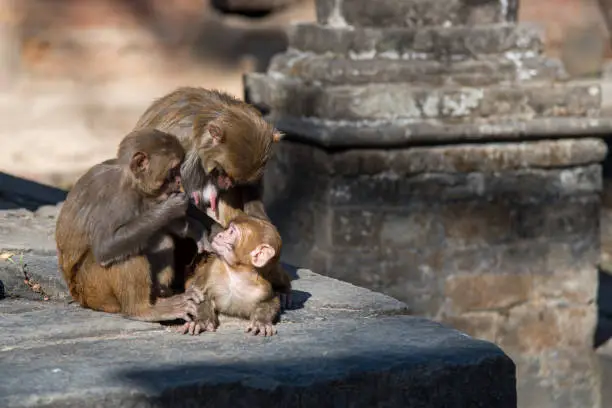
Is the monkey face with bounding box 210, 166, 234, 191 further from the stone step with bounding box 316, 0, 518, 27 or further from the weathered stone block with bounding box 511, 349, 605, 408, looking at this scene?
the weathered stone block with bounding box 511, 349, 605, 408

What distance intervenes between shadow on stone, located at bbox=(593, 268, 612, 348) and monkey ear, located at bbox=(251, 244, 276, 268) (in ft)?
12.5

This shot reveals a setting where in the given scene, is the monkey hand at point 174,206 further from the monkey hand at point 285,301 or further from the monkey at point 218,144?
the monkey hand at point 285,301

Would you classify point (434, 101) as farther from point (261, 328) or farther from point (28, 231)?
point (261, 328)

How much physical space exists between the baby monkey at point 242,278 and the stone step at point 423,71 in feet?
9.71

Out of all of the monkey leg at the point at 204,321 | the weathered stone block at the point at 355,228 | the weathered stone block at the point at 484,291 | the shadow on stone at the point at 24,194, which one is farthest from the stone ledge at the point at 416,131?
the monkey leg at the point at 204,321

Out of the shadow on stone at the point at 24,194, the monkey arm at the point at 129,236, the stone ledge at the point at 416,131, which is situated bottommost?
the shadow on stone at the point at 24,194

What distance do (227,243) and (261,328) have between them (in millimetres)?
280

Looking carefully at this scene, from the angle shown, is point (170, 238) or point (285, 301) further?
point (285, 301)

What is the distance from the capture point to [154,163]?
438cm

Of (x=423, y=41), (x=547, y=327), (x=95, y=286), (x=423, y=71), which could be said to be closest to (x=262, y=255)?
(x=95, y=286)

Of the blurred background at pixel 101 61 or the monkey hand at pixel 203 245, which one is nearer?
the monkey hand at pixel 203 245

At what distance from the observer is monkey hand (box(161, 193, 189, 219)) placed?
4.39 metres

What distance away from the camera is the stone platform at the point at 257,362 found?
3.87m

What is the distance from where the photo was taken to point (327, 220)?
7410 mm
